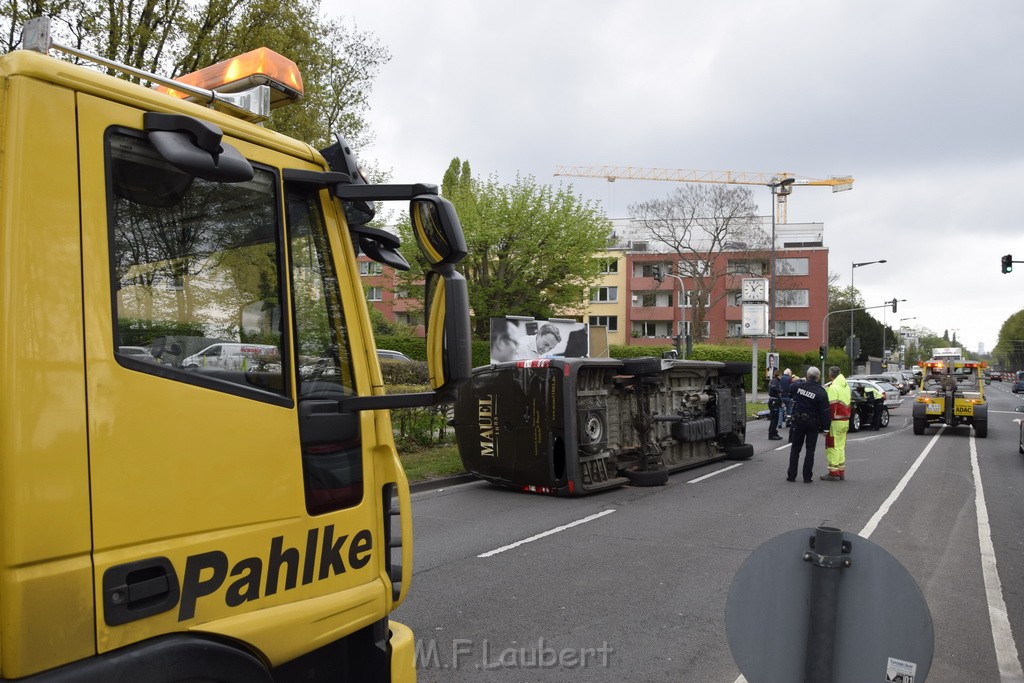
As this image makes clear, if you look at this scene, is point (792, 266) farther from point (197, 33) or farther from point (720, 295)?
point (197, 33)

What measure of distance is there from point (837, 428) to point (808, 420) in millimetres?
552

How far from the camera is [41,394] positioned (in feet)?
6.18

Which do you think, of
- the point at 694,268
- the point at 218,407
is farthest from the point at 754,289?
the point at 218,407

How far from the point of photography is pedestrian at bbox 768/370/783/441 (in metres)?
20.4

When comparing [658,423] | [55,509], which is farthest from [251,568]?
[658,423]

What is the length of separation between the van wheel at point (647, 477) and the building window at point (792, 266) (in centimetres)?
5948

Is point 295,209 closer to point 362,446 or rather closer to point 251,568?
point 362,446

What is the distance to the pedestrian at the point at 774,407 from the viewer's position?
20.4 m

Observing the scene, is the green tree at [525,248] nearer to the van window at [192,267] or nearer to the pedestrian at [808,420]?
the pedestrian at [808,420]

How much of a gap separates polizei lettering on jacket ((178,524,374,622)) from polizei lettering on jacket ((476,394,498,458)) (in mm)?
8091

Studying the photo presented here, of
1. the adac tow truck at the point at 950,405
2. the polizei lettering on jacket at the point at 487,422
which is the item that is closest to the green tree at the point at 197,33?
the polizei lettering on jacket at the point at 487,422

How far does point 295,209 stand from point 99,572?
1235 millimetres

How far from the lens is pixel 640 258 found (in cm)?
6944

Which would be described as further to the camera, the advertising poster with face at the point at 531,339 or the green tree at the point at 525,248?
the green tree at the point at 525,248
